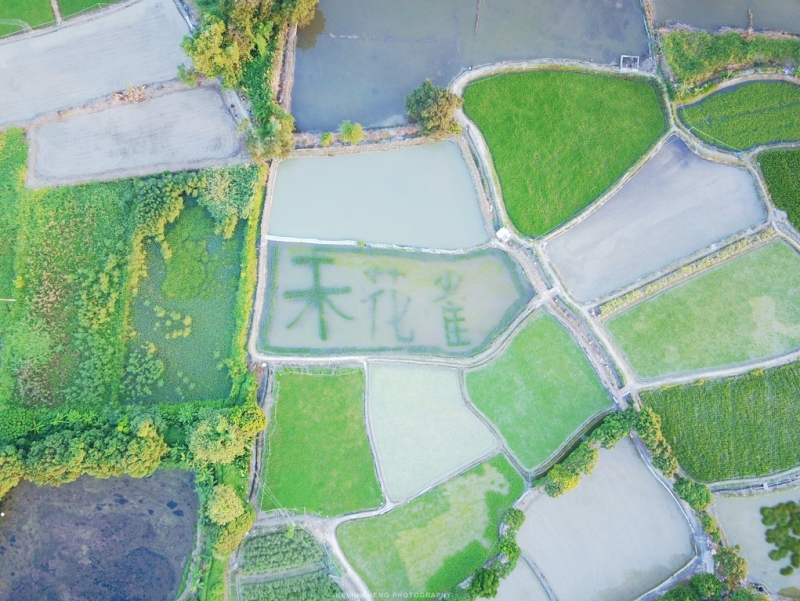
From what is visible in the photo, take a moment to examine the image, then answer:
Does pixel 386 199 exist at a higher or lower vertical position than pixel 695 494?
higher

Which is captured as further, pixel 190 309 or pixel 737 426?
pixel 190 309

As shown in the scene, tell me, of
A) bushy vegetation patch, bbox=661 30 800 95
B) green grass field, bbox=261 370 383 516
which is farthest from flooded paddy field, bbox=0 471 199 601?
bushy vegetation patch, bbox=661 30 800 95

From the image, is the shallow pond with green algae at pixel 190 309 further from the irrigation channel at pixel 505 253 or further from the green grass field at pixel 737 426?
the green grass field at pixel 737 426

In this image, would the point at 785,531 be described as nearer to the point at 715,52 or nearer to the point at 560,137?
the point at 560,137

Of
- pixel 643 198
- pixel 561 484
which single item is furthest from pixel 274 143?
pixel 561 484

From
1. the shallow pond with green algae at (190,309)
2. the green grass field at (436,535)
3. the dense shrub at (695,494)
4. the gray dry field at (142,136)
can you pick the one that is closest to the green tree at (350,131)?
the gray dry field at (142,136)

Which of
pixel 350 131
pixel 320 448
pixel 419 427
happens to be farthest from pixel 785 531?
pixel 350 131

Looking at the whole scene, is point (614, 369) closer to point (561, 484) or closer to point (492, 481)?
point (561, 484)

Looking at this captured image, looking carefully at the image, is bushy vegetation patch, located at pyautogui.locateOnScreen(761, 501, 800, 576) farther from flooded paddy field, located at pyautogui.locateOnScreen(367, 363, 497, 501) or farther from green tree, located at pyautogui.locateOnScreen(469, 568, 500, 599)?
flooded paddy field, located at pyautogui.locateOnScreen(367, 363, 497, 501)
